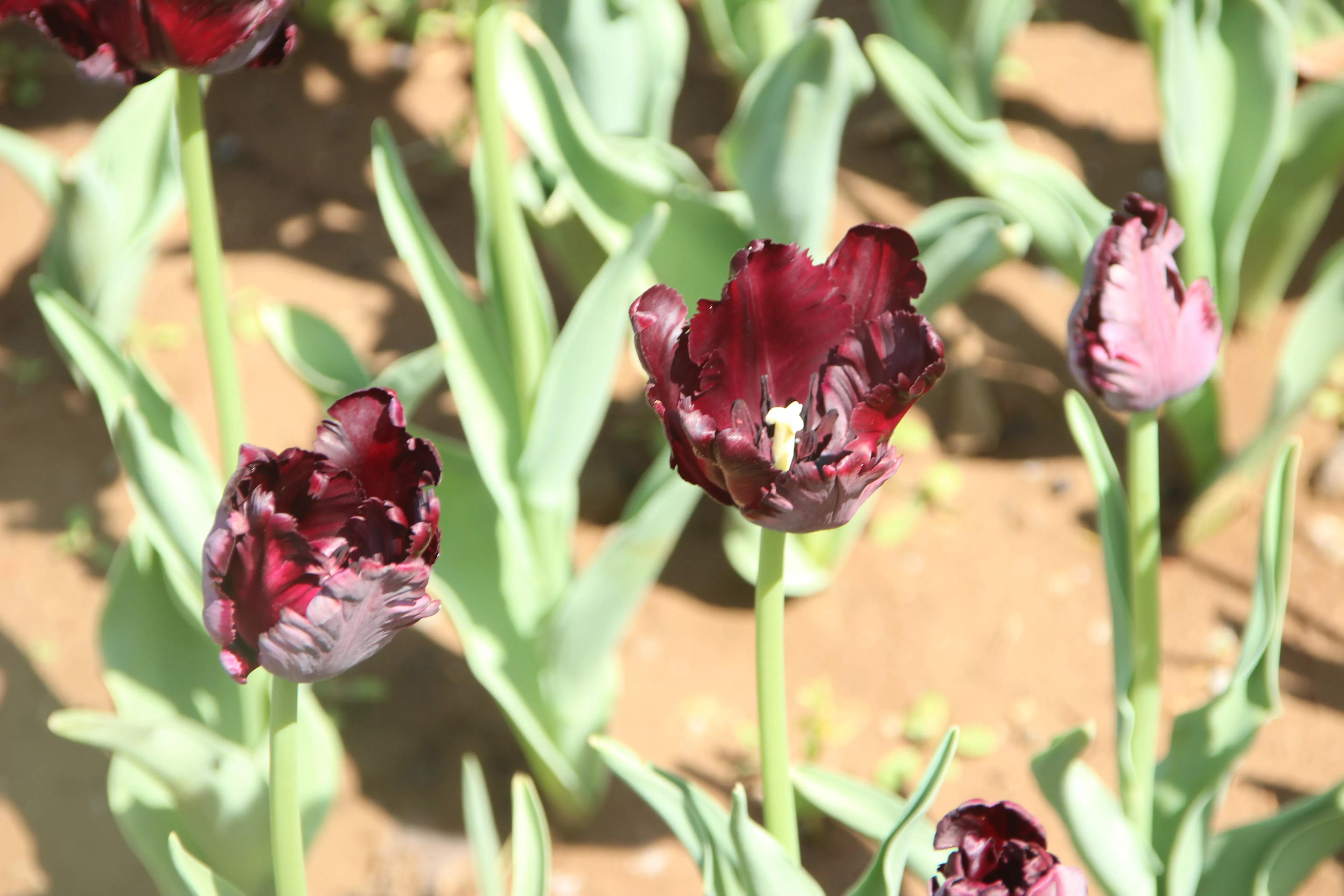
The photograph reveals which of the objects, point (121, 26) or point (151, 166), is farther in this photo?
point (151, 166)

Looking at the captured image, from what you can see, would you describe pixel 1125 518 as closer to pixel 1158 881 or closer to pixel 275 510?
pixel 1158 881

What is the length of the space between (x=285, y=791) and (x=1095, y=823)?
679 mm

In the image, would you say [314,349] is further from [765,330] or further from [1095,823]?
[1095,823]

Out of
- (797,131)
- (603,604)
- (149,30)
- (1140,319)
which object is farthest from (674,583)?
(149,30)

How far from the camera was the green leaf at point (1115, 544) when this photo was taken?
121cm

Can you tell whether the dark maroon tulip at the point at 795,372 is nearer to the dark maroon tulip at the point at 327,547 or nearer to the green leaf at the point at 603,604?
the dark maroon tulip at the point at 327,547

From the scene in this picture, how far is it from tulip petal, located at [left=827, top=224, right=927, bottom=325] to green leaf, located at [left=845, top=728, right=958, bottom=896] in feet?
1.07

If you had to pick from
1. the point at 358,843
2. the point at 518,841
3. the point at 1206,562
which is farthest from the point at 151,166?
the point at 1206,562

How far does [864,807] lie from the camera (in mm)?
1247

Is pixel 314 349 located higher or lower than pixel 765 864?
higher

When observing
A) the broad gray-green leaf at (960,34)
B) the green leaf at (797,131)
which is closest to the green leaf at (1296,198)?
the broad gray-green leaf at (960,34)

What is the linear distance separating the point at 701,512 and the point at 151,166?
3.05ft

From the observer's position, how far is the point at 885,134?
2.50 m

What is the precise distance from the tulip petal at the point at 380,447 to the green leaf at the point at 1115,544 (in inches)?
25.5
